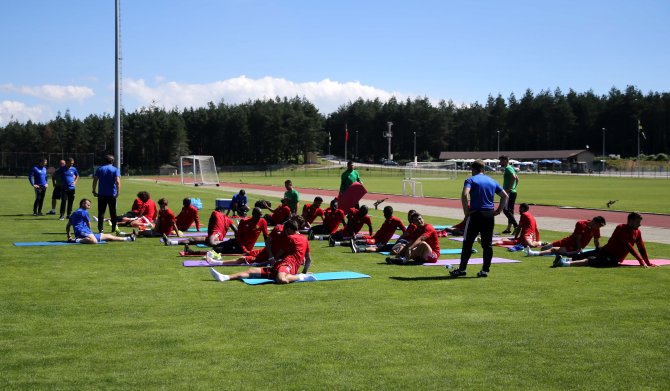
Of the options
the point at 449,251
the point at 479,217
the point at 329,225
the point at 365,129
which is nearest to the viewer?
the point at 479,217

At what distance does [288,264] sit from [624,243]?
6.36 m

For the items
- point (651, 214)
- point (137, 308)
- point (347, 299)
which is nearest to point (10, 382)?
point (137, 308)

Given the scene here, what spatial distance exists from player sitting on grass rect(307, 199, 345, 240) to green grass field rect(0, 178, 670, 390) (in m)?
5.18

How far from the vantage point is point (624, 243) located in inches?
499

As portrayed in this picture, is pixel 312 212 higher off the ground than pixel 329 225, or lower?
higher

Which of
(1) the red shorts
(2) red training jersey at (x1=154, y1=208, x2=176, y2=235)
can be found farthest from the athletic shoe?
(2) red training jersey at (x1=154, y1=208, x2=176, y2=235)

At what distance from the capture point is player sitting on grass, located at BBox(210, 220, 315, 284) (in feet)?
36.1

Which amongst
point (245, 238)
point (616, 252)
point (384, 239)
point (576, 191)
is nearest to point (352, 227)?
point (384, 239)

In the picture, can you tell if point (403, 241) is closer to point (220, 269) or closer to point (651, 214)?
point (220, 269)

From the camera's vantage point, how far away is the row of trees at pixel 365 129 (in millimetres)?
125238

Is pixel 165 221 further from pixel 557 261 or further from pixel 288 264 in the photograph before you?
pixel 557 261

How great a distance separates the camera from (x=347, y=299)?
375 inches

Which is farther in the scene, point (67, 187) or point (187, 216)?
point (67, 187)

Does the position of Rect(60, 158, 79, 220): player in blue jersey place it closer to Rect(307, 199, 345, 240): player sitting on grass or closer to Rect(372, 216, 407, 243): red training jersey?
Rect(307, 199, 345, 240): player sitting on grass
